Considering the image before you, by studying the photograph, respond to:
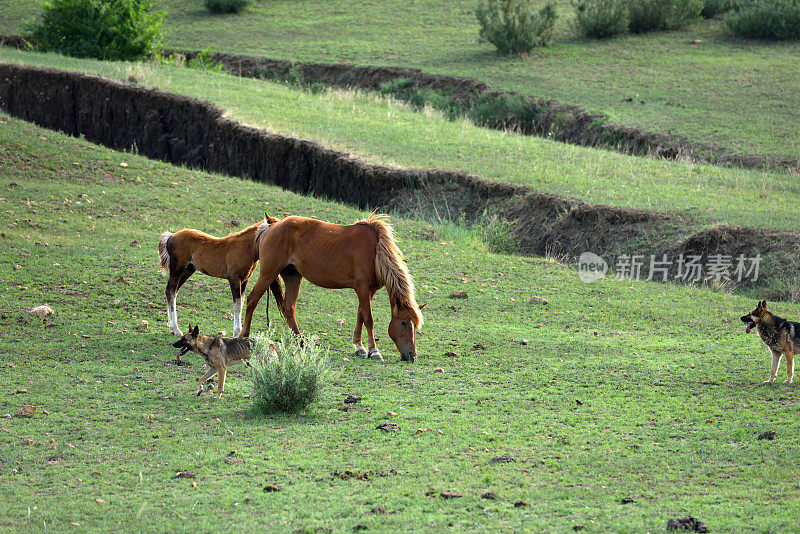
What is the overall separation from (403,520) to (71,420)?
398 cm

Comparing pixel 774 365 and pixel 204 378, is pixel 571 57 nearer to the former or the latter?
pixel 774 365

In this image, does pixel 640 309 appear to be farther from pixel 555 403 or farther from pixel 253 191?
pixel 253 191

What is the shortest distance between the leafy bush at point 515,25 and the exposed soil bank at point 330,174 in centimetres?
1656

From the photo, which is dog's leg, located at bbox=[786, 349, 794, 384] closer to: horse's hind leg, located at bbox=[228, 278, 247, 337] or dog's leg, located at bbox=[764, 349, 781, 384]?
dog's leg, located at bbox=[764, 349, 781, 384]

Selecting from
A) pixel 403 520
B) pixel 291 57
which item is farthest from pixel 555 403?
pixel 291 57

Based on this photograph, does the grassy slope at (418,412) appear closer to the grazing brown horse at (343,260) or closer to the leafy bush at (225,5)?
the grazing brown horse at (343,260)

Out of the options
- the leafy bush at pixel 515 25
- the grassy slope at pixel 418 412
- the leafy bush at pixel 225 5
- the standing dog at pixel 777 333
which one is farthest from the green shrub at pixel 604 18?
the standing dog at pixel 777 333

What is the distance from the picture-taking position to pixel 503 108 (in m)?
31.0

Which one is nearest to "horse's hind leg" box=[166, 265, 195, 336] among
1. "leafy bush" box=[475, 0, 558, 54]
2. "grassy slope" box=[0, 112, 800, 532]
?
"grassy slope" box=[0, 112, 800, 532]

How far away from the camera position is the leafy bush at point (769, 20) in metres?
36.4

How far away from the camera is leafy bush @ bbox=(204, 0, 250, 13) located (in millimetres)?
45875

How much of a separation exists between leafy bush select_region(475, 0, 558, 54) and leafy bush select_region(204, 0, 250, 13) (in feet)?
46.6

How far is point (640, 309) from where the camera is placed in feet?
48.2

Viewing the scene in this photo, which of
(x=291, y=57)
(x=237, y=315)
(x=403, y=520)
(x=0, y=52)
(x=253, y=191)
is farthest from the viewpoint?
(x=291, y=57)
